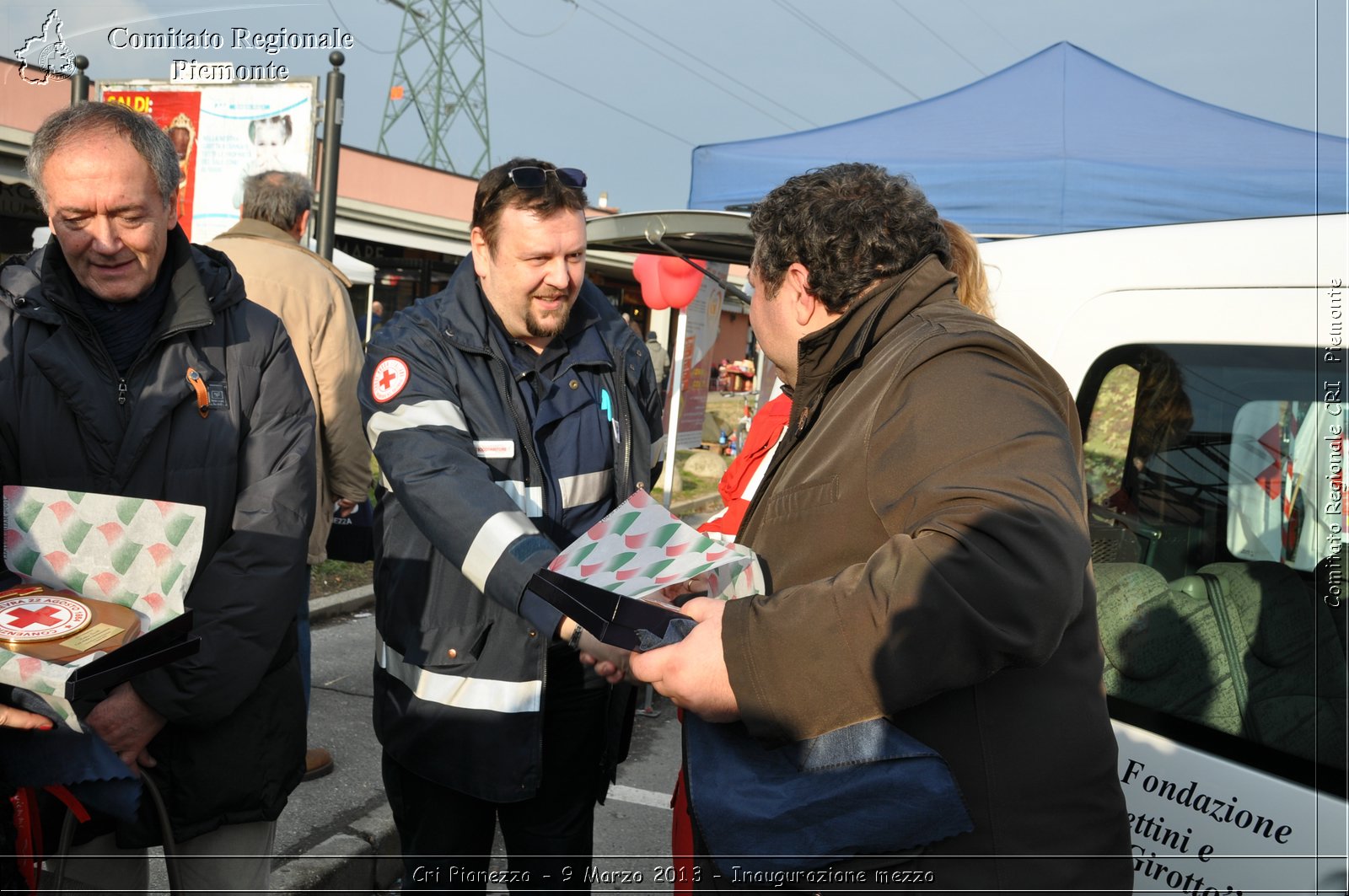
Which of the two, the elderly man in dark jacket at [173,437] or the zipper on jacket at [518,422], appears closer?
the elderly man in dark jacket at [173,437]

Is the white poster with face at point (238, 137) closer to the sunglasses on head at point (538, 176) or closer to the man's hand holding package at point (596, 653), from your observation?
the sunglasses on head at point (538, 176)

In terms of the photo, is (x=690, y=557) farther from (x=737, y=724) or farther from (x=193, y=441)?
(x=193, y=441)

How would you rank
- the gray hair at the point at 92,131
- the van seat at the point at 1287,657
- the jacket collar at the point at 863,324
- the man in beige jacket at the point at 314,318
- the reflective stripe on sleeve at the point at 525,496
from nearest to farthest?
the jacket collar at the point at 863,324
the van seat at the point at 1287,657
the gray hair at the point at 92,131
the reflective stripe on sleeve at the point at 525,496
the man in beige jacket at the point at 314,318

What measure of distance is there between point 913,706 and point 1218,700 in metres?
0.90

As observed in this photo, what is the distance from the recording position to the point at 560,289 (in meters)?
2.48

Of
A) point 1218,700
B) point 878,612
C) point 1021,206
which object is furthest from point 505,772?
point 1021,206

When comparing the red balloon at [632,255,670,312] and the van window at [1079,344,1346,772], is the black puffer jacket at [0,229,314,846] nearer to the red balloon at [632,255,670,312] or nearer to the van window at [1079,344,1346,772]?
the van window at [1079,344,1346,772]

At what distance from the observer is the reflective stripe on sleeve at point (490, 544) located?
208 centimetres

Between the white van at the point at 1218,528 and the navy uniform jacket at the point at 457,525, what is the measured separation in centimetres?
125

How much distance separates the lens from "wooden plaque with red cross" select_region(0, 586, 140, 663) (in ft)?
5.28

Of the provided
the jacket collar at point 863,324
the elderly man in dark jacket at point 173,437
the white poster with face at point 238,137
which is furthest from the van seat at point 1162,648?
the white poster with face at point 238,137

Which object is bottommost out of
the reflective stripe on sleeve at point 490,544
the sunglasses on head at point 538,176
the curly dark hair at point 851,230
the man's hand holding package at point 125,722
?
the man's hand holding package at point 125,722

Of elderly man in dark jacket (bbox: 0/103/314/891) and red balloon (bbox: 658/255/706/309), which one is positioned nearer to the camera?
elderly man in dark jacket (bbox: 0/103/314/891)

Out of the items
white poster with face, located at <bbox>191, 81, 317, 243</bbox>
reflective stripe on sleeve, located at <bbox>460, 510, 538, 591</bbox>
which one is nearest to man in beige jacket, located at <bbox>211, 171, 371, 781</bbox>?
reflective stripe on sleeve, located at <bbox>460, 510, 538, 591</bbox>
